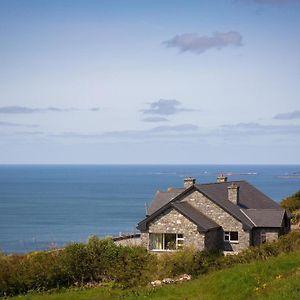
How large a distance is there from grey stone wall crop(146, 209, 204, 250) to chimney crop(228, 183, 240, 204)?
470 cm

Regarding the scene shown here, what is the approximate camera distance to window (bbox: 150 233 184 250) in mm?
36688

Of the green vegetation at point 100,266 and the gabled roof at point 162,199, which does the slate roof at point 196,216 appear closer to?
the gabled roof at point 162,199

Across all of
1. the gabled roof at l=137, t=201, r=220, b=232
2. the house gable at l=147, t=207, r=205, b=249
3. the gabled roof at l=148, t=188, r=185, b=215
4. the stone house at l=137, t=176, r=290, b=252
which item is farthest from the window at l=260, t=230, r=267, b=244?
the gabled roof at l=148, t=188, r=185, b=215

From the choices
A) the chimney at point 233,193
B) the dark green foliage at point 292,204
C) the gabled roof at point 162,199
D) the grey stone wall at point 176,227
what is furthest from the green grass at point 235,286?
the dark green foliage at point 292,204

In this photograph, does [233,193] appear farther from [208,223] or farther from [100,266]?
[100,266]

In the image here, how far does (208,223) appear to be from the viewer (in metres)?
37.1

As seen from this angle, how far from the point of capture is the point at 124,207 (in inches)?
5025

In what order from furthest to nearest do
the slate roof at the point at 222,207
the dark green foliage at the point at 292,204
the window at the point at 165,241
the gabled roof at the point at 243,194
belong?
the dark green foliage at the point at 292,204 < the gabled roof at the point at 243,194 < the slate roof at the point at 222,207 < the window at the point at 165,241

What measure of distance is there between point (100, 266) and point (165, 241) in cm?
1181

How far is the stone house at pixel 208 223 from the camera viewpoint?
120 ft

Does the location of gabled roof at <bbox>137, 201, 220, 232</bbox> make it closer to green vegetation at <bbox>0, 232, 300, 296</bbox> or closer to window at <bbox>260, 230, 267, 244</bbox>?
window at <bbox>260, 230, 267, 244</bbox>

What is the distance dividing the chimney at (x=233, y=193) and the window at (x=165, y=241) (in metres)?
5.18

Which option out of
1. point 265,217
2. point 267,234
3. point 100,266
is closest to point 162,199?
point 265,217

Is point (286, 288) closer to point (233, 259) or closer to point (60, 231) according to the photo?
point (233, 259)
